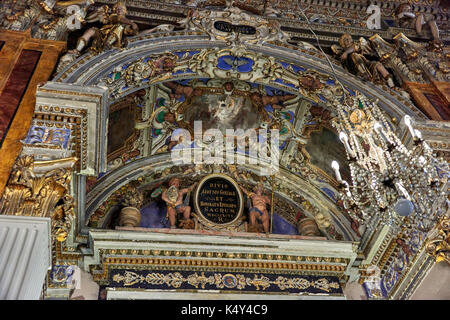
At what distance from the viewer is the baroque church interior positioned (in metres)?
5.91

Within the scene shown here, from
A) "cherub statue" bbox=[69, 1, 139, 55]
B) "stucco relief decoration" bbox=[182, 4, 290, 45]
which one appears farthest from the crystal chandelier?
→ "cherub statue" bbox=[69, 1, 139, 55]

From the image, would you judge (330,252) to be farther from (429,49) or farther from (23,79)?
(23,79)

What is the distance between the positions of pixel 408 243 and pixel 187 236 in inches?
122

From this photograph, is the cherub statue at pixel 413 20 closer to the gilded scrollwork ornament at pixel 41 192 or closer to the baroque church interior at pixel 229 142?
the baroque church interior at pixel 229 142

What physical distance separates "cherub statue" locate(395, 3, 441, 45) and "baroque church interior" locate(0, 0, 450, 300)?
0.09ft

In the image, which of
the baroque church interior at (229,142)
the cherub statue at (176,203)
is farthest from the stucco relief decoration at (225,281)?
the cherub statue at (176,203)

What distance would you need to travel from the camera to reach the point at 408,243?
6.81 m

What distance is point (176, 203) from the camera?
26.8 ft

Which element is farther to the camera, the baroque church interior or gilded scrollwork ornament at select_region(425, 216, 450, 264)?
the baroque church interior

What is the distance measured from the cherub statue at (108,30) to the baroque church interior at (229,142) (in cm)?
3

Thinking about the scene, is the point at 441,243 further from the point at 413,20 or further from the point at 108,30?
the point at 108,30

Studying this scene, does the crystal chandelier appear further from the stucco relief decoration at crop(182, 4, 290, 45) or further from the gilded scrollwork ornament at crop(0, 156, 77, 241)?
the gilded scrollwork ornament at crop(0, 156, 77, 241)

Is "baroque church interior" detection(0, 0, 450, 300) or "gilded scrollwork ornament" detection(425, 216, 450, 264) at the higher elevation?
"baroque church interior" detection(0, 0, 450, 300)
